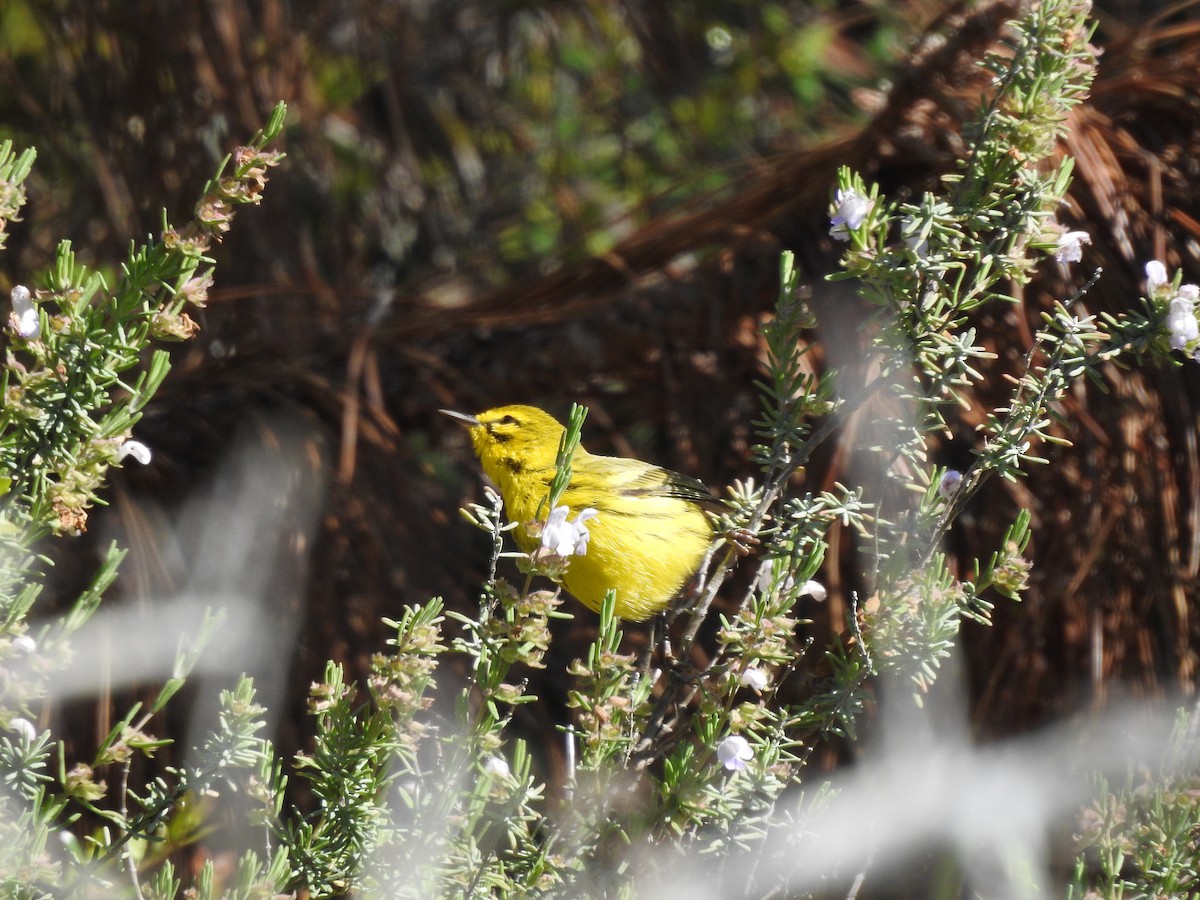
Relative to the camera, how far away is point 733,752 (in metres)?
1.64

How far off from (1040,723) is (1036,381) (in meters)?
1.26

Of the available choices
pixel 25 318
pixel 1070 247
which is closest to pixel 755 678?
pixel 1070 247

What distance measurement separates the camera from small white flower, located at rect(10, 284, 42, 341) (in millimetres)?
1617

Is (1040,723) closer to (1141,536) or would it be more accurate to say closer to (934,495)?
(1141,536)

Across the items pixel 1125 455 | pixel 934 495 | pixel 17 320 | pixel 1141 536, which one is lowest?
pixel 1141 536

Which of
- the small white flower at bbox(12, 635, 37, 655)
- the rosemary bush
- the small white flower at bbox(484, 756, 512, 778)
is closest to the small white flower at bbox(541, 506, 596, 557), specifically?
the rosemary bush

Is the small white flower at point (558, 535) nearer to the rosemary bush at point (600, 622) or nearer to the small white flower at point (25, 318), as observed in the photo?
the rosemary bush at point (600, 622)

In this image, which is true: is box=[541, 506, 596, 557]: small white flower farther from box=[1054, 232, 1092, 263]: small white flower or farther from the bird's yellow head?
the bird's yellow head

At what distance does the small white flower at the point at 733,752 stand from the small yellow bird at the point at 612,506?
0.91 metres

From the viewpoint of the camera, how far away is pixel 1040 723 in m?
2.63

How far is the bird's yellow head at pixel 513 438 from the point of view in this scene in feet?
9.83

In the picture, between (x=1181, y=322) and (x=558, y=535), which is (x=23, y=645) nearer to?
(x=558, y=535)

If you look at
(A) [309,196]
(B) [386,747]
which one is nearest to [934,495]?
(B) [386,747]

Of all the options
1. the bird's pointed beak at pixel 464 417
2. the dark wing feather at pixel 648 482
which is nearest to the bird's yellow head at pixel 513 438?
the bird's pointed beak at pixel 464 417
